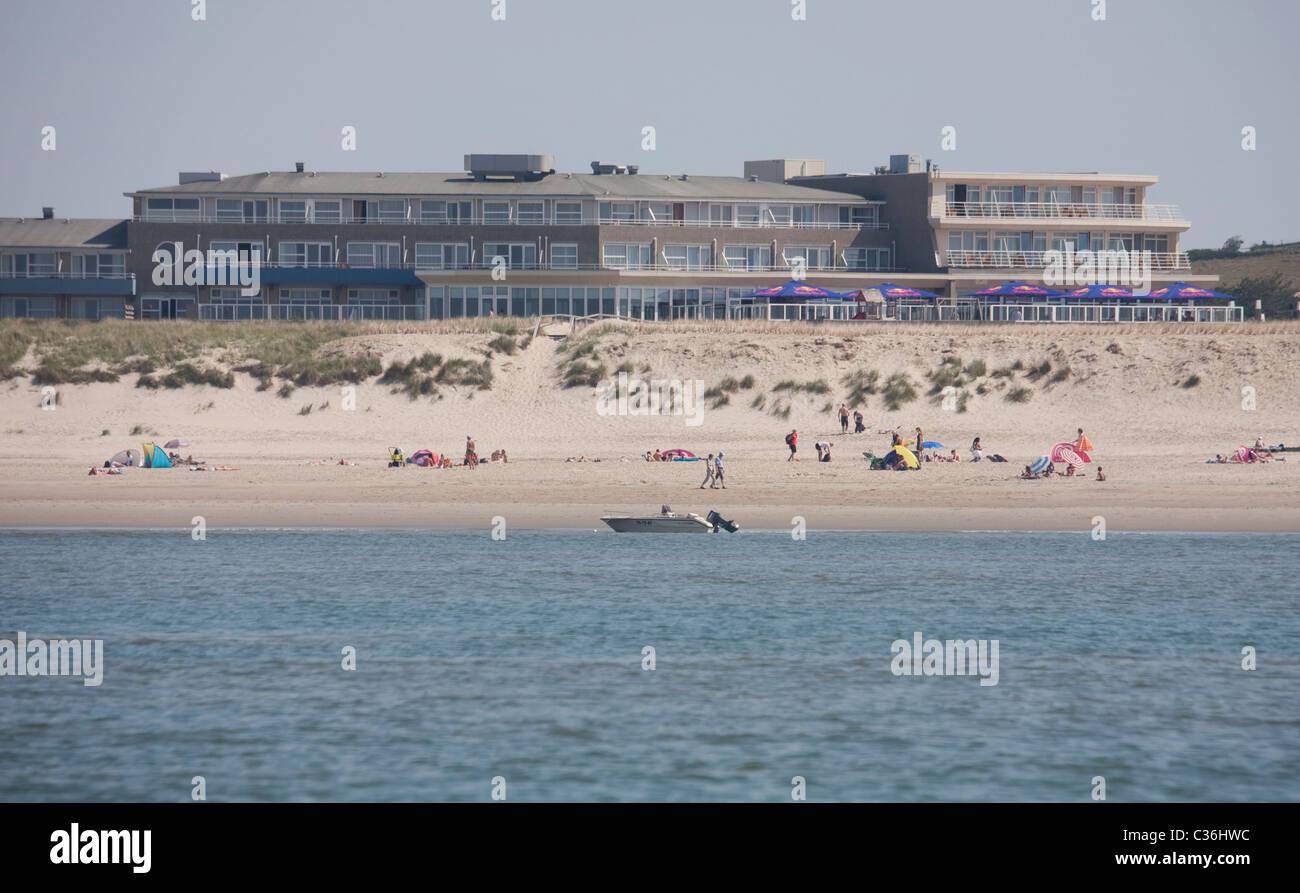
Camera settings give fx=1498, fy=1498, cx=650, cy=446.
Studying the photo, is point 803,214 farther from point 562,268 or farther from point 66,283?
point 66,283

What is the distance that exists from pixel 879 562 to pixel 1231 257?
115452mm

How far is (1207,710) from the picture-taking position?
61.9 ft

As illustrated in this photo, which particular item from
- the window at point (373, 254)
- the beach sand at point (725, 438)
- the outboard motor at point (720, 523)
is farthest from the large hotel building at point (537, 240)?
the outboard motor at point (720, 523)

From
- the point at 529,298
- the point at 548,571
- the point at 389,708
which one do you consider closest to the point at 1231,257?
the point at 529,298

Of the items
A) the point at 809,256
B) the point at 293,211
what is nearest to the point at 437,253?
the point at 293,211

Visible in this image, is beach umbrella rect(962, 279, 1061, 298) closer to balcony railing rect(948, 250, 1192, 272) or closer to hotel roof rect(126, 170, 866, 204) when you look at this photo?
balcony railing rect(948, 250, 1192, 272)

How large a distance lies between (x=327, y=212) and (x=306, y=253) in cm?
260

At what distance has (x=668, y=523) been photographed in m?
30.7

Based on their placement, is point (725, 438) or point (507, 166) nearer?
point (725, 438)

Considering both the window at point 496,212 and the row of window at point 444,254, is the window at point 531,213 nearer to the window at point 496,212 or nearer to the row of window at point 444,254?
the window at point 496,212

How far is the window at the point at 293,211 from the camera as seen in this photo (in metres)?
76.9

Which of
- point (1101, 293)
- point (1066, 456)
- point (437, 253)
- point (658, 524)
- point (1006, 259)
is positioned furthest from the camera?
point (1006, 259)

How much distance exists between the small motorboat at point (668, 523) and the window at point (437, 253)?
4699 cm
